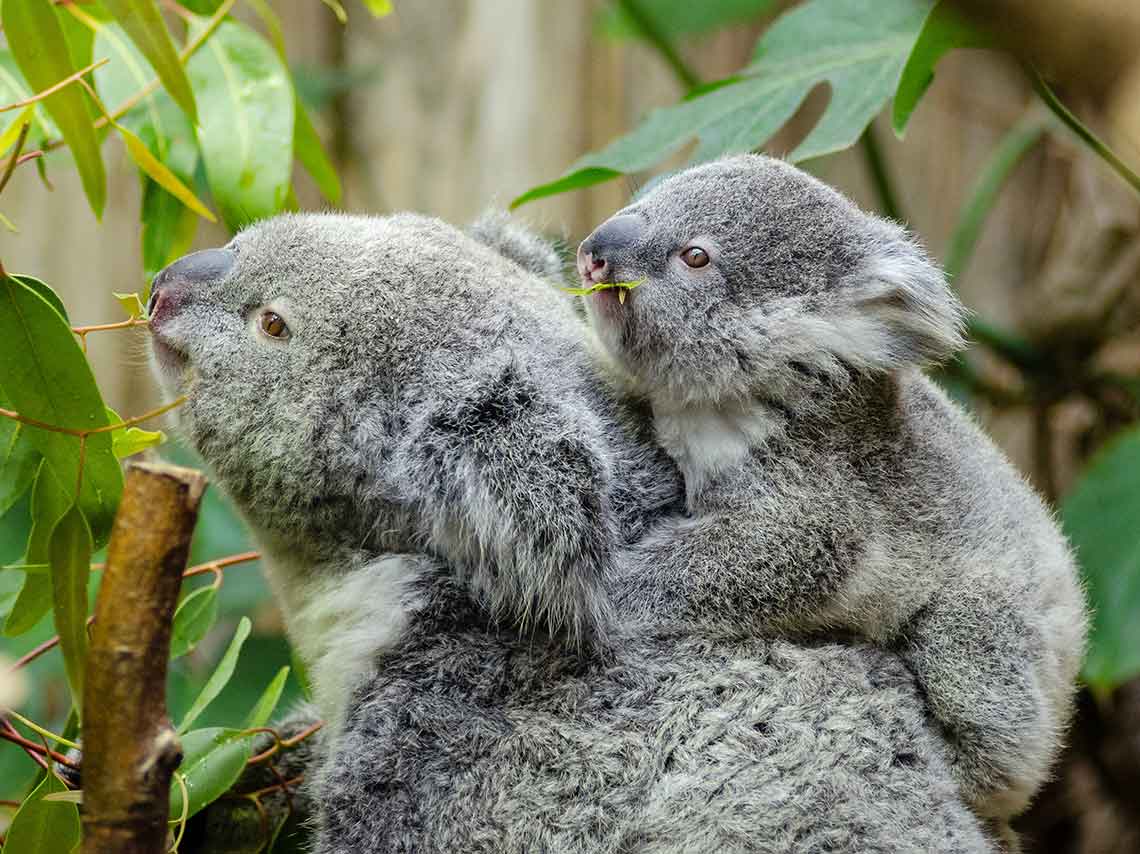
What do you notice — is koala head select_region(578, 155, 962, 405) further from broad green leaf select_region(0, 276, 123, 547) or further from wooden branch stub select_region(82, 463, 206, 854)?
wooden branch stub select_region(82, 463, 206, 854)

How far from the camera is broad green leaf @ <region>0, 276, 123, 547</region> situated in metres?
1.77

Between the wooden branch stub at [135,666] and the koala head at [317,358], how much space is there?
2.18 ft

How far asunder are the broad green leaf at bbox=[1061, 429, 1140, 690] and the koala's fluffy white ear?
44.6 inches

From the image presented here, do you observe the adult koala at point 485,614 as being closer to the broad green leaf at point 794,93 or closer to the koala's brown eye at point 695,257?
the koala's brown eye at point 695,257

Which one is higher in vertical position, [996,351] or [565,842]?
[565,842]

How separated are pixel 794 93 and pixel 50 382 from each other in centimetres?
169

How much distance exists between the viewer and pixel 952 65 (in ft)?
19.4

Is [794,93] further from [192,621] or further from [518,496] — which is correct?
[192,621]

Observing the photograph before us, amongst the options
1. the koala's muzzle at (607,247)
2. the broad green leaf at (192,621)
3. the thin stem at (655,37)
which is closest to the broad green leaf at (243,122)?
the koala's muzzle at (607,247)

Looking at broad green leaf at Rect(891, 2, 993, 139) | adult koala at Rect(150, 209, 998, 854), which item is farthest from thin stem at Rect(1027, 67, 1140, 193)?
adult koala at Rect(150, 209, 998, 854)

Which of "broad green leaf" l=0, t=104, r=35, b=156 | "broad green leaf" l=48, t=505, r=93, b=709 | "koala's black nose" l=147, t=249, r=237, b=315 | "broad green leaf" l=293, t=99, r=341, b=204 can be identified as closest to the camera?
"broad green leaf" l=48, t=505, r=93, b=709

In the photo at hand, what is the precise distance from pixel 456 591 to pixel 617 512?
29cm

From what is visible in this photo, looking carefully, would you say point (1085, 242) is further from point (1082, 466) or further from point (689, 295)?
point (689, 295)

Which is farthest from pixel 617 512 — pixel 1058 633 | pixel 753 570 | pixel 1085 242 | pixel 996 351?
pixel 1085 242
